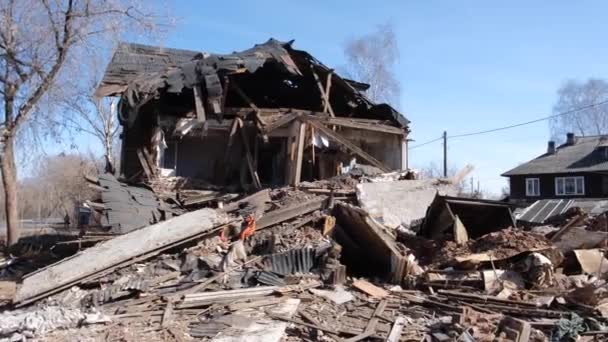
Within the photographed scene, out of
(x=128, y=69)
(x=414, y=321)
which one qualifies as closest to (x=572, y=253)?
(x=414, y=321)

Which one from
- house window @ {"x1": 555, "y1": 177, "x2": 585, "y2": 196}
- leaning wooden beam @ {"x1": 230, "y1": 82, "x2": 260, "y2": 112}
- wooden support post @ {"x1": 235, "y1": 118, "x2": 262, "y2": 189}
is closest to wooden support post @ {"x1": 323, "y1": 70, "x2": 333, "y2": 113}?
leaning wooden beam @ {"x1": 230, "y1": 82, "x2": 260, "y2": 112}

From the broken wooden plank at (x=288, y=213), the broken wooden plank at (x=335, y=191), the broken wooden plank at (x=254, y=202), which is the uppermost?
the broken wooden plank at (x=335, y=191)

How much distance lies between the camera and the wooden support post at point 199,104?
13.4 meters

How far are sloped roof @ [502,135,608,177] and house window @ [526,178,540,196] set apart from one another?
0.66 m

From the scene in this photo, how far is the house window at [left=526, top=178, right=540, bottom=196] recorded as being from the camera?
37125mm

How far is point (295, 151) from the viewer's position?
46.1ft

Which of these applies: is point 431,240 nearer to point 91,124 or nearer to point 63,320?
point 63,320

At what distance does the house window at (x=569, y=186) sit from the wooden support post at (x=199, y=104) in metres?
29.4

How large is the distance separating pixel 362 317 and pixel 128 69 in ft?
33.7

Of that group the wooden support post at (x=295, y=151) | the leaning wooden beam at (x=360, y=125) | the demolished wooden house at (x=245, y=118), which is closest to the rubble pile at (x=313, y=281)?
the wooden support post at (x=295, y=151)

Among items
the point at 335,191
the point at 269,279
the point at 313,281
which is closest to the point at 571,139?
the point at 335,191

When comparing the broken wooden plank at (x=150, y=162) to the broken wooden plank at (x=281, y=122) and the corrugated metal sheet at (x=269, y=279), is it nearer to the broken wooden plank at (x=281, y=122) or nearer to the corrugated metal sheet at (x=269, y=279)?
the broken wooden plank at (x=281, y=122)

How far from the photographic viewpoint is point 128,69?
14914 millimetres

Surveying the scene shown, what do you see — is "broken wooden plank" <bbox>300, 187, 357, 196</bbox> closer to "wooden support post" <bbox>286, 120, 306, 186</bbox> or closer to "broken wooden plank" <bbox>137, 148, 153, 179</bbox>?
"wooden support post" <bbox>286, 120, 306, 186</bbox>
